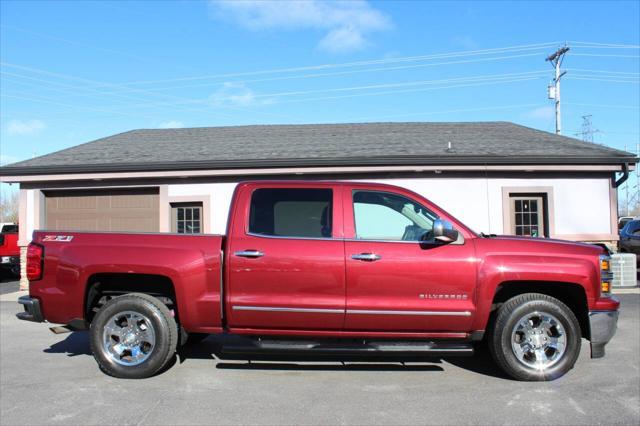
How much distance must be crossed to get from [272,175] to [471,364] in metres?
7.13

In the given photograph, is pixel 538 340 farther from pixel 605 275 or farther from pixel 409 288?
pixel 409 288

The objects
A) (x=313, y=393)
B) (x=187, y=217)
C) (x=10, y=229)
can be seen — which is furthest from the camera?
(x=10, y=229)

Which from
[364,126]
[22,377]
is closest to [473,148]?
[364,126]

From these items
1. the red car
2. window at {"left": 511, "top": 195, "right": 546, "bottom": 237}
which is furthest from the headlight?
the red car

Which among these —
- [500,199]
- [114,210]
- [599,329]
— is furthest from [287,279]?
[114,210]

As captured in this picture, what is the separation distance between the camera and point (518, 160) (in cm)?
1120

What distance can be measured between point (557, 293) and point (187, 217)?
909cm

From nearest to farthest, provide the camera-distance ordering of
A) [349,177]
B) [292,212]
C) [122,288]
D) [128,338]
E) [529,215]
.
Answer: [128,338]
[292,212]
[122,288]
[349,177]
[529,215]

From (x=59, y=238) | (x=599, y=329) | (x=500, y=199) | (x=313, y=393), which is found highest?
(x=500, y=199)

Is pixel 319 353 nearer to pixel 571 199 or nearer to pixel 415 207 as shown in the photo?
pixel 415 207

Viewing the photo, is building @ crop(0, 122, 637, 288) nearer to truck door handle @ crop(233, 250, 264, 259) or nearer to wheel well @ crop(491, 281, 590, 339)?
wheel well @ crop(491, 281, 590, 339)

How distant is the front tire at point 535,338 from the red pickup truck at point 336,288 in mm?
12

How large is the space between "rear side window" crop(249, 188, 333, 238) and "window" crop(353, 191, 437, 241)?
1.05 ft

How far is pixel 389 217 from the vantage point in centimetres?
511
